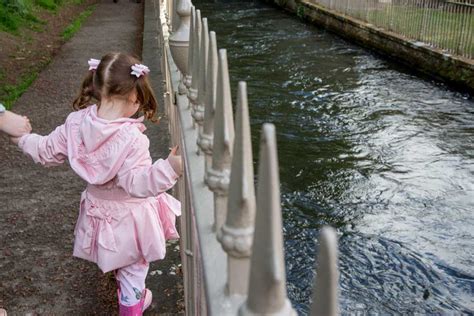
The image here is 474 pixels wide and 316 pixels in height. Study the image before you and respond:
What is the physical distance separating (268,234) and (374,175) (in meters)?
5.57

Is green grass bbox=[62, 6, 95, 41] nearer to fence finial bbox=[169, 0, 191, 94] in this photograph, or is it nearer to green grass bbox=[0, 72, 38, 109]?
green grass bbox=[0, 72, 38, 109]

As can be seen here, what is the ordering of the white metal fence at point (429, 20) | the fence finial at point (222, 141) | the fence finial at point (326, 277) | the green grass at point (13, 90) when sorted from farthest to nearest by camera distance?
the white metal fence at point (429, 20), the green grass at point (13, 90), the fence finial at point (222, 141), the fence finial at point (326, 277)

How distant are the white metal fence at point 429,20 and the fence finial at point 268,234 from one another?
1032 cm

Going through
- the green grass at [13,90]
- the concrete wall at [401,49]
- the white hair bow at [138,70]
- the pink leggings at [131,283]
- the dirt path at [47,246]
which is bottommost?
the concrete wall at [401,49]

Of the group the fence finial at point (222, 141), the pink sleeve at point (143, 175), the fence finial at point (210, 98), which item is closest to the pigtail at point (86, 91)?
the pink sleeve at point (143, 175)

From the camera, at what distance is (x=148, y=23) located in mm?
11219

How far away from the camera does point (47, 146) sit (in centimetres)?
267

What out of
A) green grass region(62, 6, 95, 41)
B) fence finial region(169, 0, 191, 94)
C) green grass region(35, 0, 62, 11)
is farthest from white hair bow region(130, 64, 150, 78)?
green grass region(35, 0, 62, 11)

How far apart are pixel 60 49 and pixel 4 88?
313cm

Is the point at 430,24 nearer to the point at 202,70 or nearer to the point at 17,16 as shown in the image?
the point at 17,16

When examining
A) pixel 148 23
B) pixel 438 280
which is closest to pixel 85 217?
pixel 438 280

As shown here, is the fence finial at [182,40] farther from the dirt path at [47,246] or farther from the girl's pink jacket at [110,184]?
the dirt path at [47,246]

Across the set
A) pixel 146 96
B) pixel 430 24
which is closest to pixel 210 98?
pixel 146 96

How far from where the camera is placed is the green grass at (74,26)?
12755 mm
